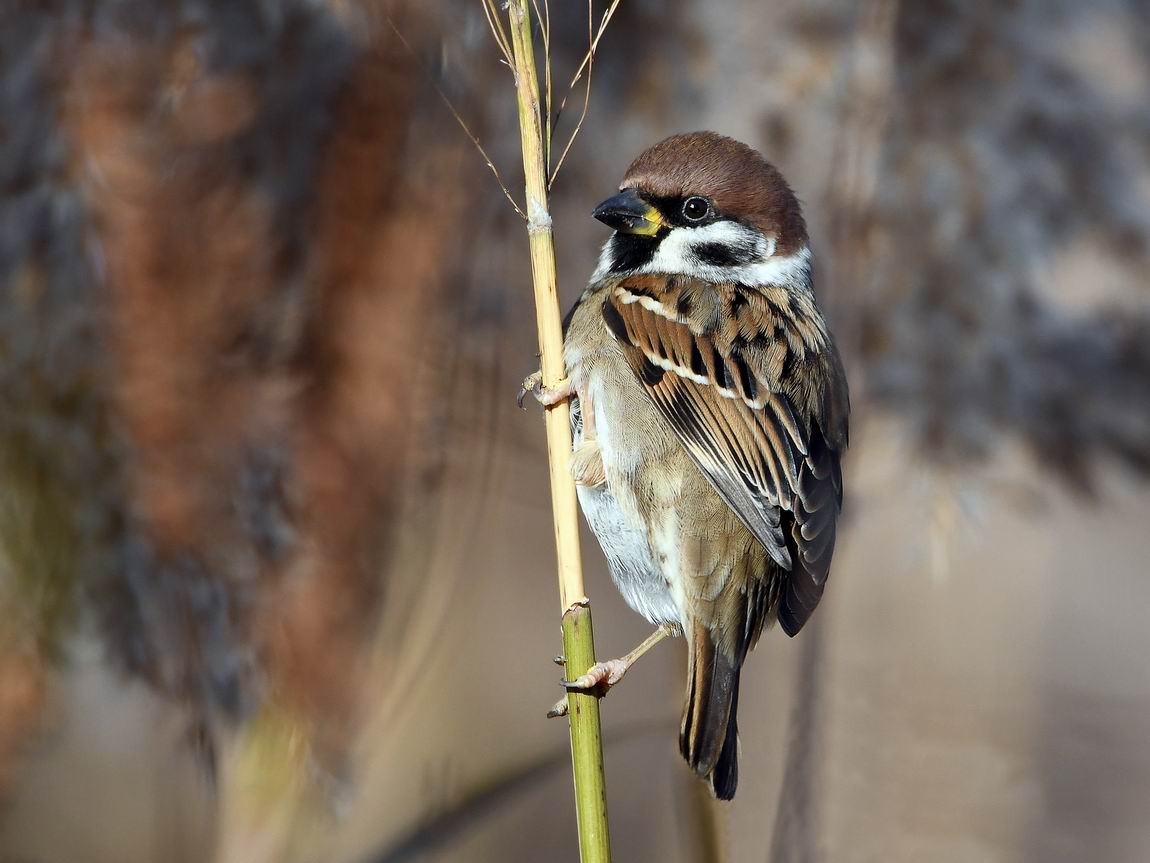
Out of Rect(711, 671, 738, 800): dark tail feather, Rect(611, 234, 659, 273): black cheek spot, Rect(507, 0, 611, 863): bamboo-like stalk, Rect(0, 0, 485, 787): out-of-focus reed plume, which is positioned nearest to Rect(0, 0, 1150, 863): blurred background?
Rect(0, 0, 485, 787): out-of-focus reed plume

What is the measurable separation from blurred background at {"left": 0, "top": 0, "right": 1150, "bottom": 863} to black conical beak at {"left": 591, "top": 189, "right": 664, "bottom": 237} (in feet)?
1.32

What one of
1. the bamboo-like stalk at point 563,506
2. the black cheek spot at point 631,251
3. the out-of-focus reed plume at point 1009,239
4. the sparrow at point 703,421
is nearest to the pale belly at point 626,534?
the sparrow at point 703,421

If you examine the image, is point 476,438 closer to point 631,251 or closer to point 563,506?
point 631,251

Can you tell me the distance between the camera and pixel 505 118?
2.48 meters

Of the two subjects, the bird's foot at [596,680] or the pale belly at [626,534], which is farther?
the pale belly at [626,534]

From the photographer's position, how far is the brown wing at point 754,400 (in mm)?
1961

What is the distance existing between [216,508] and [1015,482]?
166cm

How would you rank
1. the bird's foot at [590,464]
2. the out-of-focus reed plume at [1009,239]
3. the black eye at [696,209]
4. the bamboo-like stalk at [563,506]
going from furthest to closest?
the out-of-focus reed plume at [1009,239] → the black eye at [696,209] → the bird's foot at [590,464] → the bamboo-like stalk at [563,506]

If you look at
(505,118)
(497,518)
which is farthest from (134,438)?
(505,118)

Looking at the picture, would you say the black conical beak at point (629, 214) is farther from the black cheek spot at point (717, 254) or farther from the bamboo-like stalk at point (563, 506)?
the bamboo-like stalk at point (563, 506)

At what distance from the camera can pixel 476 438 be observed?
2434 millimetres

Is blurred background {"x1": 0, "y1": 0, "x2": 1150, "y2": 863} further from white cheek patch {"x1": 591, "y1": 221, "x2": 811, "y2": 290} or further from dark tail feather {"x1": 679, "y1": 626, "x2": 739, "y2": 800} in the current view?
dark tail feather {"x1": 679, "y1": 626, "x2": 739, "y2": 800}

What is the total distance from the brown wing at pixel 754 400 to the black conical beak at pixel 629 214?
0.10 m

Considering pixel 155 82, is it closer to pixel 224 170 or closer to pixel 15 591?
pixel 224 170
